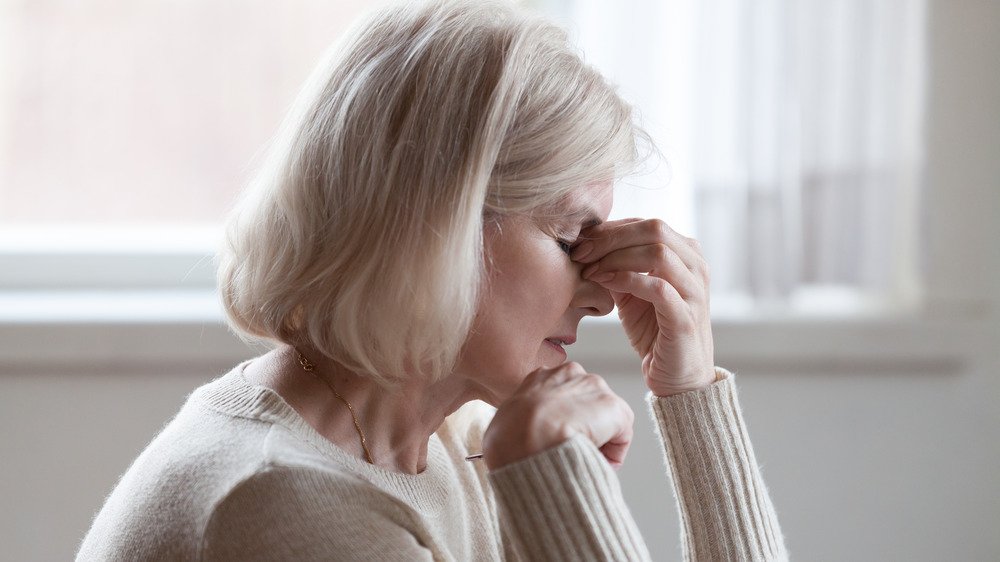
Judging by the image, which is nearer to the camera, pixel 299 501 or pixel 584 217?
pixel 299 501

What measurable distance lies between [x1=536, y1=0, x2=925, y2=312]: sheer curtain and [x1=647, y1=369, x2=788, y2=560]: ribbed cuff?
0.78m

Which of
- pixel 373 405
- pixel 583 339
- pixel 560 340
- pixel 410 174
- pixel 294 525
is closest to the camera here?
pixel 294 525

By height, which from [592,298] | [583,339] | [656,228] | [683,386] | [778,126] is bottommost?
[583,339]

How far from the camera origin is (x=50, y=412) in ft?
6.68

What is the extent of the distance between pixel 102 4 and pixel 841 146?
1.68m

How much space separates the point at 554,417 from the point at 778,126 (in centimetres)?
129

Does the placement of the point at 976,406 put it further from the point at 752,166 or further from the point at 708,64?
the point at 708,64

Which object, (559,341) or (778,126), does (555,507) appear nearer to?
(559,341)

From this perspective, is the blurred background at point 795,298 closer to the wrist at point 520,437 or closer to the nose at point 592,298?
the nose at point 592,298

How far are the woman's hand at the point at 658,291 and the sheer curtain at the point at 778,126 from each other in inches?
26.9

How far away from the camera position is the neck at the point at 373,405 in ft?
3.66

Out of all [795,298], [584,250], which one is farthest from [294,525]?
[795,298]

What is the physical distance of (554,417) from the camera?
1.01 metres

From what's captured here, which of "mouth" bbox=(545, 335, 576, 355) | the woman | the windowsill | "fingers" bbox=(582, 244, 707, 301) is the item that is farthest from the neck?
the windowsill
